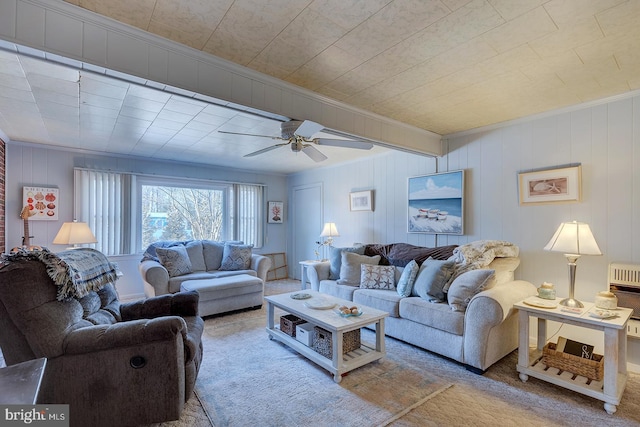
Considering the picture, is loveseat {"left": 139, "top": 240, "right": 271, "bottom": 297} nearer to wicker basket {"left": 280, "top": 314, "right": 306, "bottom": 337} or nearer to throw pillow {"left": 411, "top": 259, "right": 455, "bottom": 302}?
wicker basket {"left": 280, "top": 314, "right": 306, "bottom": 337}

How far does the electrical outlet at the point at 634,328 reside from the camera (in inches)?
97.0

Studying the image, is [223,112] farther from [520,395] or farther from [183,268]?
[520,395]

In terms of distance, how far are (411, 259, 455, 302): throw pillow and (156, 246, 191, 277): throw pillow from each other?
3.16 metres

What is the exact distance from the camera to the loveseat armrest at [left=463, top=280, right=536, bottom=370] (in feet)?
8.02

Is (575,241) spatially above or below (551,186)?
below

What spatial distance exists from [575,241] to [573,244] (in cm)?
3

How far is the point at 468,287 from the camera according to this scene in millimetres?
2695

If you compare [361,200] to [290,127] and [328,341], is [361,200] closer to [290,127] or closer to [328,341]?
[290,127]

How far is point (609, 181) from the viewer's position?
272 centimetres

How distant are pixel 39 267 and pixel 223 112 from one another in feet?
6.10

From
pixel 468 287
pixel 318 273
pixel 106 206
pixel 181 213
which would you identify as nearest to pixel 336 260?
pixel 318 273

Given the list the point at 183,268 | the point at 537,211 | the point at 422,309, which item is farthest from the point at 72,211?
the point at 537,211

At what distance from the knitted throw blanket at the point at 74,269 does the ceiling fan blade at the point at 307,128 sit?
5.87 feet

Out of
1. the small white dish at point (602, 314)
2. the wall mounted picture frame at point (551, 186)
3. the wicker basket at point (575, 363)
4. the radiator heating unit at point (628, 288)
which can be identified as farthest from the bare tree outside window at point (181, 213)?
the radiator heating unit at point (628, 288)
